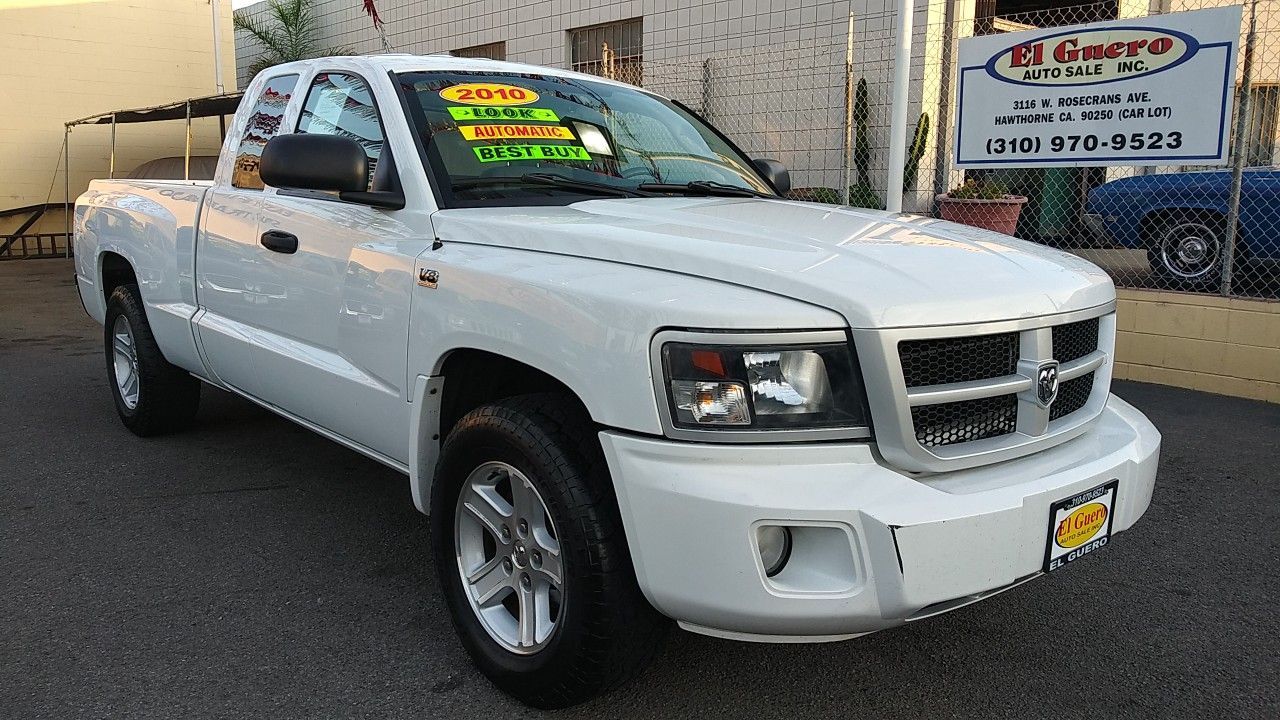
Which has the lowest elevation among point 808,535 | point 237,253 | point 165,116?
point 808,535

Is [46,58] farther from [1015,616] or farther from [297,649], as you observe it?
[1015,616]

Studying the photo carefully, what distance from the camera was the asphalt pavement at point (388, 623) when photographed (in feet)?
9.12

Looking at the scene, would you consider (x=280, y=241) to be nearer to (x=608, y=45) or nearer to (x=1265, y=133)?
(x=1265, y=133)

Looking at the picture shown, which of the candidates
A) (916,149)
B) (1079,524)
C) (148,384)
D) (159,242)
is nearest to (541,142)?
(1079,524)

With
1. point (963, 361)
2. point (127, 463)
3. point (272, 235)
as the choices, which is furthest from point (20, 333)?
point (963, 361)

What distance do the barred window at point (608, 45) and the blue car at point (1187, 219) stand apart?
249 inches

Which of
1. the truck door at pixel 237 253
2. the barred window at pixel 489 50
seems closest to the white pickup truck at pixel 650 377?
the truck door at pixel 237 253

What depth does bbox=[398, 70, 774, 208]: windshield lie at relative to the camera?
3303 mm

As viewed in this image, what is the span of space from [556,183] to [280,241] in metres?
1.10

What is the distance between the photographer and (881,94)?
10188 mm

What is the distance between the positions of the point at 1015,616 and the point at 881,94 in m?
7.79

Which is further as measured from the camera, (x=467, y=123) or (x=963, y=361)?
(x=467, y=123)

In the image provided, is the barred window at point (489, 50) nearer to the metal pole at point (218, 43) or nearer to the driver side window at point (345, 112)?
the metal pole at point (218, 43)

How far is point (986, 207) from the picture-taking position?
27.5 ft
